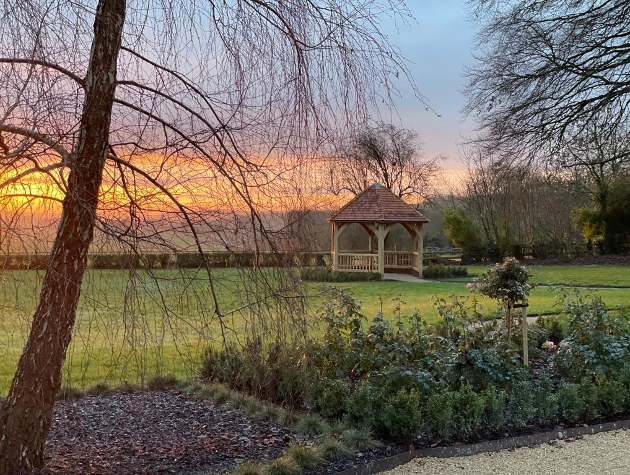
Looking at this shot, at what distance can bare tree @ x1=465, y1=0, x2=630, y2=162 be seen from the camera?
36.0 feet

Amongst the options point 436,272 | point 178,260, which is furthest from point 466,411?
point 436,272

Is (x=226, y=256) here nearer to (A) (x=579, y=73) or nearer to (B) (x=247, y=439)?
(B) (x=247, y=439)

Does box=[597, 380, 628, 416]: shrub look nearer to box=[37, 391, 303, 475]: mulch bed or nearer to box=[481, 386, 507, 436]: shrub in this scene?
box=[481, 386, 507, 436]: shrub

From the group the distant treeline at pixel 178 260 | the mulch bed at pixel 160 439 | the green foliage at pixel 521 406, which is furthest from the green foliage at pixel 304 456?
the green foliage at pixel 521 406

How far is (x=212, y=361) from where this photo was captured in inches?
219

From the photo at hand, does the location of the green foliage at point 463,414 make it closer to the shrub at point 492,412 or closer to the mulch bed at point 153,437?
the shrub at point 492,412

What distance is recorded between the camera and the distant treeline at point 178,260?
7.31 feet

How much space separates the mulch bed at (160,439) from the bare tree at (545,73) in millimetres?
9461

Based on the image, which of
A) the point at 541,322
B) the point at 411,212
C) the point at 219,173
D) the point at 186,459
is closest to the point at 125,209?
the point at 219,173

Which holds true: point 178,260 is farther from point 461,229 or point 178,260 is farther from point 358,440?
point 461,229

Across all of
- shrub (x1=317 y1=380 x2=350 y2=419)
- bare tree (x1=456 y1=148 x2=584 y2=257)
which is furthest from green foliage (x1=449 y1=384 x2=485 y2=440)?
bare tree (x1=456 y1=148 x2=584 y2=257)

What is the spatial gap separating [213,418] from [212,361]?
4.06 ft

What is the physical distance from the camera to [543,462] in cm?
376

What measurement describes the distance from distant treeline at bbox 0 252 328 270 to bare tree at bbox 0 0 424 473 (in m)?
0.06
